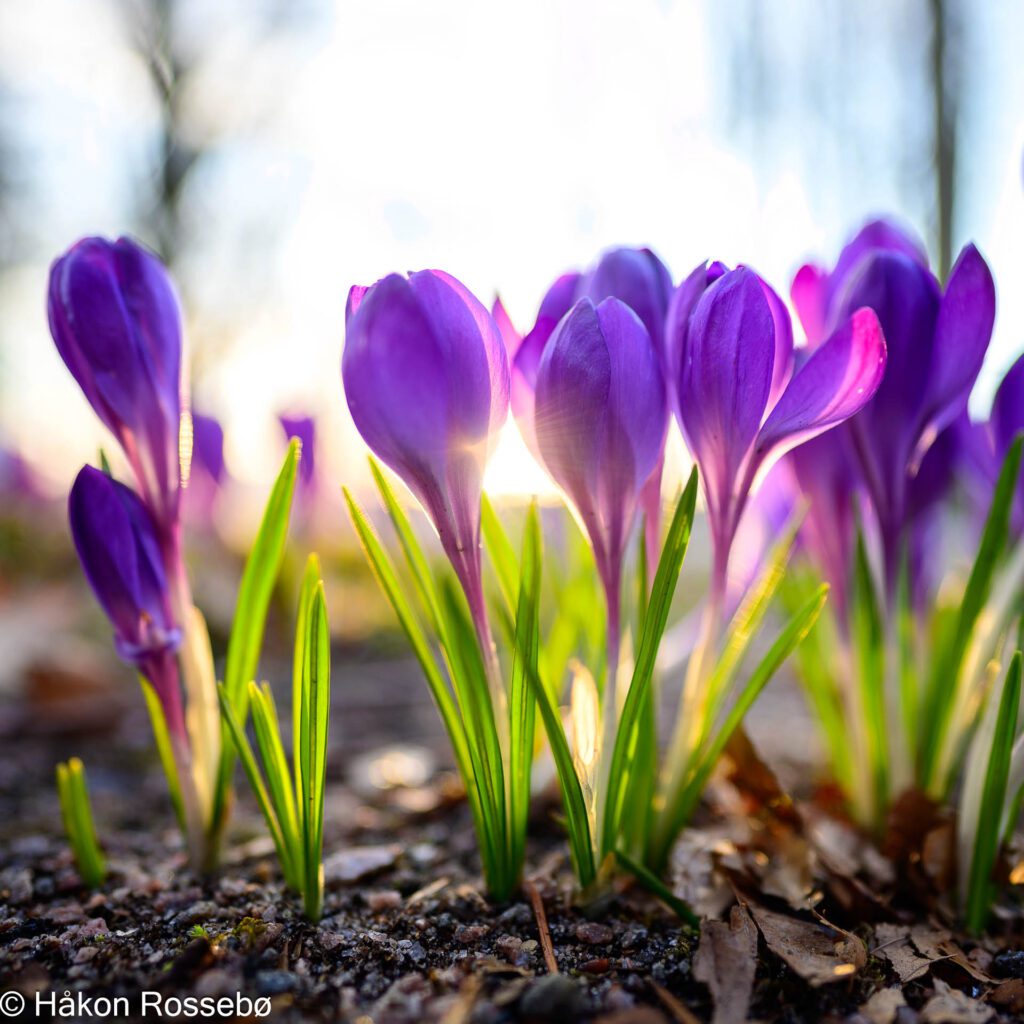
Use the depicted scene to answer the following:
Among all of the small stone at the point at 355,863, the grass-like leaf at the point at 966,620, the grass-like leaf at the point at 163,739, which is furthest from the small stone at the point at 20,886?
the grass-like leaf at the point at 966,620

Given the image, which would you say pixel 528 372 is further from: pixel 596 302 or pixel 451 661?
pixel 451 661

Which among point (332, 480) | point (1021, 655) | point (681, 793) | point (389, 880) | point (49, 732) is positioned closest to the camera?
point (1021, 655)

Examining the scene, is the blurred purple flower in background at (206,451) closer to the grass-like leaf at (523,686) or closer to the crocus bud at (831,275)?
the grass-like leaf at (523,686)

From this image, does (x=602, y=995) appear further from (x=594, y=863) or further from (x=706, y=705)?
(x=706, y=705)

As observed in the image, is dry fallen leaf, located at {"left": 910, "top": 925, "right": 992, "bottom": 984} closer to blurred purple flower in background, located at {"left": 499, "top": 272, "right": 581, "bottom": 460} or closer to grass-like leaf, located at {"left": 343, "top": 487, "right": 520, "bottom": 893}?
grass-like leaf, located at {"left": 343, "top": 487, "right": 520, "bottom": 893}

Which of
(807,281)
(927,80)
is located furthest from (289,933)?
(927,80)

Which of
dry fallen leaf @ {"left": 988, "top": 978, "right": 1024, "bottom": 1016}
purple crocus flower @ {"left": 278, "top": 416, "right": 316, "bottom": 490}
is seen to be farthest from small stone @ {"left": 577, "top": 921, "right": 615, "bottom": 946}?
purple crocus flower @ {"left": 278, "top": 416, "right": 316, "bottom": 490}

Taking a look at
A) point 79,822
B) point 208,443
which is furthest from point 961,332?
point 208,443
